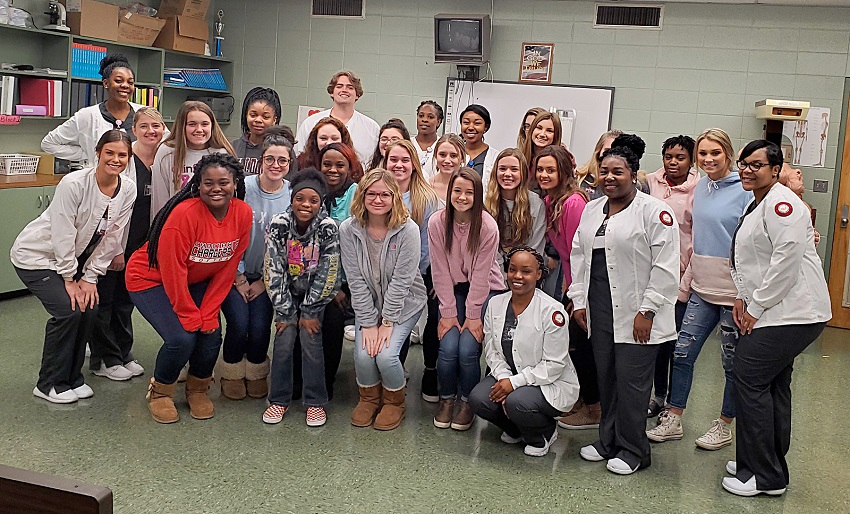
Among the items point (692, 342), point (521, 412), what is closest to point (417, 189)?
point (521, 412)

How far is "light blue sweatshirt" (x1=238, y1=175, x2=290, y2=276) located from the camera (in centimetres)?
414

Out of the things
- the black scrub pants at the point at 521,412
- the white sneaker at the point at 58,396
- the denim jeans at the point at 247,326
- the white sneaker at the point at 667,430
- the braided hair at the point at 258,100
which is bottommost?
the white sneaker at the point at 58,396

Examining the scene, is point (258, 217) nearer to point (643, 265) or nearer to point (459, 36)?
point (643, 265)

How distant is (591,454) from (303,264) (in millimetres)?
1615

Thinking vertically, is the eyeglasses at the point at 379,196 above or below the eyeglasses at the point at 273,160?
below

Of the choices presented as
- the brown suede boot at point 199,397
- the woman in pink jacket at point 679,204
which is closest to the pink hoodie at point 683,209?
the woman in pink jacket at point 679,204

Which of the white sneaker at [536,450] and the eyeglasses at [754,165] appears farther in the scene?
the white sneaker at [536,450]

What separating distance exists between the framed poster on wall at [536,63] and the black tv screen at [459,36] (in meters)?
0.49

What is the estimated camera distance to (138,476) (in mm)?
3281

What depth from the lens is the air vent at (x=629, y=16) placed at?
23.7 ft

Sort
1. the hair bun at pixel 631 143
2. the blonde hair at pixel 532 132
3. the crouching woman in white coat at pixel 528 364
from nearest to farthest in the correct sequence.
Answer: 1. the hair bun at pixel 631 143
2. the crouching woman in white coat at pixel 528 364
3. the blonde hair at pixel 532 132

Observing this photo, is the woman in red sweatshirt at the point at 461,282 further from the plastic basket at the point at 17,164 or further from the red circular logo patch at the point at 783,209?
the plastic basket at the point at 17,164

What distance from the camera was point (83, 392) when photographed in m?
4.12

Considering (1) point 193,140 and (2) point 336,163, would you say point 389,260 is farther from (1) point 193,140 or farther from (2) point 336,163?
(1) point 193,140
